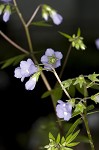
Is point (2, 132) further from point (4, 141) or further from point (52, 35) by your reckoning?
point (52, 35)

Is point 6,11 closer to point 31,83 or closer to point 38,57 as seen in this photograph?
point 31,83

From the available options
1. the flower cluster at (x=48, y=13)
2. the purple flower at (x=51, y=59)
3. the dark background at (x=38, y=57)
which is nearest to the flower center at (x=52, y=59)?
the purple flower at (x=51, y=59)

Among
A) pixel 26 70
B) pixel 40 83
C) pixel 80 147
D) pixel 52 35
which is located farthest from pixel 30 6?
pixel 26 70

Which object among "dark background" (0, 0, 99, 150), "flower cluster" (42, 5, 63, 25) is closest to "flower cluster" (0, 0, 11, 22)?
"flower cluster" (42, 5, 63, 25)

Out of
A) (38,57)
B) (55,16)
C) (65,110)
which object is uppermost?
(38,57)

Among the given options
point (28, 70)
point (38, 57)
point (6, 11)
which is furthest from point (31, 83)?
point (38, 57)

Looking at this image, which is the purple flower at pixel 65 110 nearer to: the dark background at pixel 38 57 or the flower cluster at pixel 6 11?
the flower cluster at pixel 6 11
